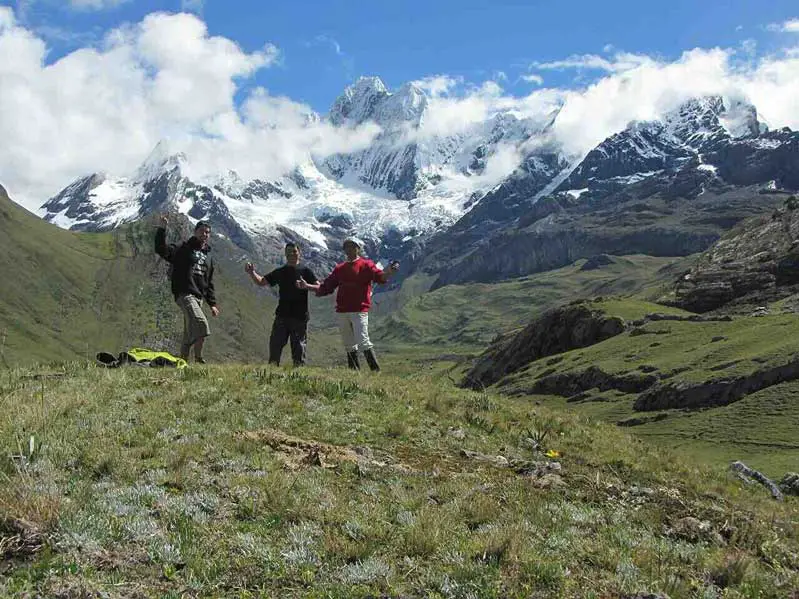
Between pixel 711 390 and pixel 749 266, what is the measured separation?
76.5 m

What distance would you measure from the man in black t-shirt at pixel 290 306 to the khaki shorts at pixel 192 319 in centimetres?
191

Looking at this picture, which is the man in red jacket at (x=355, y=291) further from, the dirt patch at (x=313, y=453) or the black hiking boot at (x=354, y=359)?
the dirt patch at (x=313, y=453)

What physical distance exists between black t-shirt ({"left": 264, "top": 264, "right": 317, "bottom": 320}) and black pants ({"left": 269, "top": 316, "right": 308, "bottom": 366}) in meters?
0.22

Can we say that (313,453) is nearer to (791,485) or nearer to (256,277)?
(256,277)

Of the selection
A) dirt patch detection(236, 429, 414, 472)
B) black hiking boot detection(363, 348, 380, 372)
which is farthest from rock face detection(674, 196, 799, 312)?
dirt patch detection(236, 429, 414, 472)

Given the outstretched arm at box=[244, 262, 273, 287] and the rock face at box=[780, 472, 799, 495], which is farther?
the rock face at box=[780, 472, 799, 495]

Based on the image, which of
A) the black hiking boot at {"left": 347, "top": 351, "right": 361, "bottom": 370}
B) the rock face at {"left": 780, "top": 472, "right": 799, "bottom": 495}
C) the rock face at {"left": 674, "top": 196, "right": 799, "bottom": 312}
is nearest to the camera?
the black hiking boot at {"left": 347, "top": 351, "right": 361, "bottom": 370}

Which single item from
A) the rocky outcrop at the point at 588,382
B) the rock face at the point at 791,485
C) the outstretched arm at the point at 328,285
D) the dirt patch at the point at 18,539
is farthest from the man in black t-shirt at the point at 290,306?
the rocky outcrop at the point at 588,382

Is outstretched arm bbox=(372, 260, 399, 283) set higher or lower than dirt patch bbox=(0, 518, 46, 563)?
higher

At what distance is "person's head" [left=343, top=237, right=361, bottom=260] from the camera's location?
68.9ft

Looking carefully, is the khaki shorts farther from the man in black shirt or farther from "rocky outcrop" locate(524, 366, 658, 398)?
"rocky outcrop" locate(524, 366, 658, 398)

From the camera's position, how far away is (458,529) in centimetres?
898

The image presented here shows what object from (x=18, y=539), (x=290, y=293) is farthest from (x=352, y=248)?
(x=18, y=539)

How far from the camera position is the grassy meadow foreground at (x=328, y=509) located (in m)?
7.36
